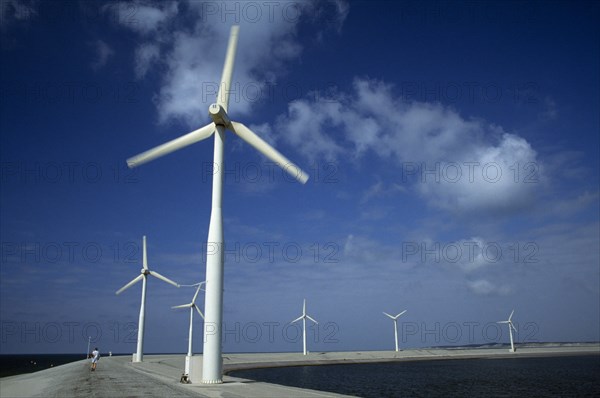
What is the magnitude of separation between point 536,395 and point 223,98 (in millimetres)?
52570

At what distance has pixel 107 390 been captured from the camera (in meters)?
29.8

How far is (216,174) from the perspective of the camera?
114 ft

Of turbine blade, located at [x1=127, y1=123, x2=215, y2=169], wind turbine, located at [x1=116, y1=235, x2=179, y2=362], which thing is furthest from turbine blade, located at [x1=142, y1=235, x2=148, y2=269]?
turbine blade, located at [x1=127, y1=123, x2=215, y2=169]

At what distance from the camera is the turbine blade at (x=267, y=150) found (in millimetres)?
33375

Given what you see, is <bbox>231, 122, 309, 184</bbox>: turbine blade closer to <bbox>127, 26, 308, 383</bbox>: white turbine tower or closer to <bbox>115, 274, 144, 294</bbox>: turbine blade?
<bbox>127, 26, 308, 383</bbox>: white turbine tower

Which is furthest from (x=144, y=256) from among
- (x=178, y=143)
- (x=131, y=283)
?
(x=178, y=143)

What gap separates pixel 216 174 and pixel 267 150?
461 centimetres

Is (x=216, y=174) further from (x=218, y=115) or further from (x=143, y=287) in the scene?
(x=143, y=287)

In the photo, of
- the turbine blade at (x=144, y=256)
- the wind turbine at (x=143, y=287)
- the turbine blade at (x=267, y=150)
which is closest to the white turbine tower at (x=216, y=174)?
the turbine blade at (x=267, y=150)

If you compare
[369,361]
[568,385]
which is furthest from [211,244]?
[369,361]

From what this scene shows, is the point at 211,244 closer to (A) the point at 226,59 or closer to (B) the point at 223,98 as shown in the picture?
(B) the point at 223,98

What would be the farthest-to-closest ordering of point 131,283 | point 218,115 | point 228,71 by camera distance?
point 131,283
point 228,71
point 218,115

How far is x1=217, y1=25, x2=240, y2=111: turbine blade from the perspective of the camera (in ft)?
125

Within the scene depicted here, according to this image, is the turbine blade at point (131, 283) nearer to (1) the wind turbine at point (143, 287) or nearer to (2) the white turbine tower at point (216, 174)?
(1) the wind turbine at point (143, 287)
